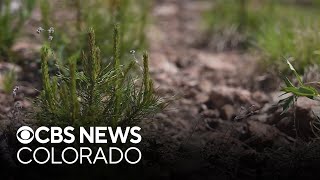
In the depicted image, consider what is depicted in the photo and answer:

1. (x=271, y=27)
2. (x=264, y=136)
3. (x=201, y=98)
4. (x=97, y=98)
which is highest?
(x=271, y=27)

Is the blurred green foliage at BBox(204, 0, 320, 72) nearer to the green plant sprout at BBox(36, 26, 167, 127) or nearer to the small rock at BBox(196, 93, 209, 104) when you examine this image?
the small rock at BBox(196, 93, 209, 104)

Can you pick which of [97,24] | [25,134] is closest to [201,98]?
[97,24]

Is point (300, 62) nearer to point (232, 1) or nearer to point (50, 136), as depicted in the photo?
point (232, 1)

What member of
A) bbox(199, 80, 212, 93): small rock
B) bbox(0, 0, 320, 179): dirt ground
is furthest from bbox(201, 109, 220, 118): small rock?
bbox(199, 80, 212, 93): small rock

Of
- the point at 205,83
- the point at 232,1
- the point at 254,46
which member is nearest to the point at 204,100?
the point at 205,83

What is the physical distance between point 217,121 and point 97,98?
871 millimetres

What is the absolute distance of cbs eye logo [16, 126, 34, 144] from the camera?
252cm

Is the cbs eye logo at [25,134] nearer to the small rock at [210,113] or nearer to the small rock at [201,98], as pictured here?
the small rock at [210,113]

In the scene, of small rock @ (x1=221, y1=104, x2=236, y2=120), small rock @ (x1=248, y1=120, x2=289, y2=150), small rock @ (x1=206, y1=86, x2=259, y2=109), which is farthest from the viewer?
small rock @ (x1=206, y1=86, x2=259, y2=109)

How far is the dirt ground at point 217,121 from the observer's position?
2.52m

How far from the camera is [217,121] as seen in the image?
3139 millimetres

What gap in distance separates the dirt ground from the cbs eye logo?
0.43 feet

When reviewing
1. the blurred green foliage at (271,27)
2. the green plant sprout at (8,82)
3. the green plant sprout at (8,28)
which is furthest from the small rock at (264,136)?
the green plant sprout at (8,28)

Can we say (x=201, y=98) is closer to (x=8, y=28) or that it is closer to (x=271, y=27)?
(x=271, y=27)
